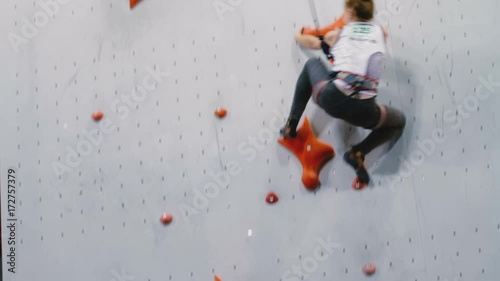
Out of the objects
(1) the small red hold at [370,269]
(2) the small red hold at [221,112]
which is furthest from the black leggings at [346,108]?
Result: (1) the small red hold at [370,269]

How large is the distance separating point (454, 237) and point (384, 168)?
1.11 feet

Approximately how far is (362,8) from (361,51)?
141 millimetres

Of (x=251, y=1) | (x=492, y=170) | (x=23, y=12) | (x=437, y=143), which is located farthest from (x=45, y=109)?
(x=492, y=170)

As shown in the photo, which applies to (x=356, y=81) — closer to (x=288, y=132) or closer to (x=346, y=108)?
(x=346, y=108)

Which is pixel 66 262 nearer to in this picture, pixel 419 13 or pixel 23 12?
pixel 23 12

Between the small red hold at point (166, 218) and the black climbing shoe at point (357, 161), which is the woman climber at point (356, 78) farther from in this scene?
the small red hold at point (166, 218)

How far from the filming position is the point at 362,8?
7.07 feet

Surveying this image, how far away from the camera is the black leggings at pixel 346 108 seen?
2158 mm

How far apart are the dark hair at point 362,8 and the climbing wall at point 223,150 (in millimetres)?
178

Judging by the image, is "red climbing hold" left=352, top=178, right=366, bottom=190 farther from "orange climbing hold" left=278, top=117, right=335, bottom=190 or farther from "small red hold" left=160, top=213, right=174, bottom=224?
"small red hold" left=160, top=213, right=174, bottom=224

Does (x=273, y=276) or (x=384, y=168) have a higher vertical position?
(x=384, y=168)

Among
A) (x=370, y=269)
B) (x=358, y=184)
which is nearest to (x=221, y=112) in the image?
(x=358, y=184)

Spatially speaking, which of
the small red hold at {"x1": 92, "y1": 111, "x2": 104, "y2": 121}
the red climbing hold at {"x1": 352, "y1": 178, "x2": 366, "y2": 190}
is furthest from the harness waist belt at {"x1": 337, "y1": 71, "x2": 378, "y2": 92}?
the small red hold at {"x1": 92, "y1": 111, "x2": 104, "y2": 121}

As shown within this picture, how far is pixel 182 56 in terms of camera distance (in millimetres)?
2467
